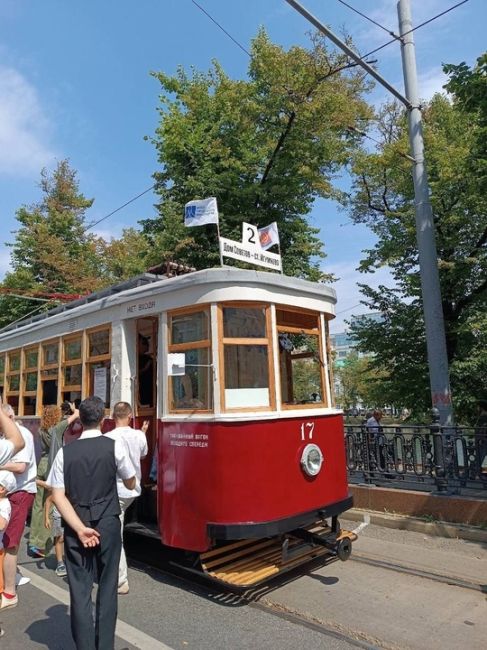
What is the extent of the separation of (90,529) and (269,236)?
508 centimetres

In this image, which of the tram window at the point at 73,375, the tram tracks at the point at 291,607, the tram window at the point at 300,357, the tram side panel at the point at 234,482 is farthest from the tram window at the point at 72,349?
the tram window at the point at 300,357

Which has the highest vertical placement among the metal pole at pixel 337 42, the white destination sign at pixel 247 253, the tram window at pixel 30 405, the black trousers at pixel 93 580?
the metal pole at pixel 337 42

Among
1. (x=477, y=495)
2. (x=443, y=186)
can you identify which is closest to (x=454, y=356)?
(x=443, y=186)

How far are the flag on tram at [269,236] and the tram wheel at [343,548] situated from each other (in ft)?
12.6

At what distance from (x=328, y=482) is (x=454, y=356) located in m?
8.51

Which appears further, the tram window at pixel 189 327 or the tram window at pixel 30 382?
the tram window at pixel 30 382

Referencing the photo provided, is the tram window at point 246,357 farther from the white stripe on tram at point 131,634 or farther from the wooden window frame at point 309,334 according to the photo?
the white stripe on tram at point 131,634

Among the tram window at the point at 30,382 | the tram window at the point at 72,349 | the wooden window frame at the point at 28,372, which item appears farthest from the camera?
the tram window at the point at 30,382

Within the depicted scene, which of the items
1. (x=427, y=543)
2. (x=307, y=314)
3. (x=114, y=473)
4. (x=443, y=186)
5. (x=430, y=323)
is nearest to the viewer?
(x=114, y=473)

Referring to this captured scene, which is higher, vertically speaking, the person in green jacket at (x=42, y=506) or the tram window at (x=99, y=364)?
the tram window at (x=99, y=364)

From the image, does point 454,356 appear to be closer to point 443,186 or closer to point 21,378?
point 443,186

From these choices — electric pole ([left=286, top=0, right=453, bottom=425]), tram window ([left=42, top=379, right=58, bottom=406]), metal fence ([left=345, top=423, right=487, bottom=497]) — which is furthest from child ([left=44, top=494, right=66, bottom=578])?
electric pole ([left=286, top=0, right=453, bottom=425])

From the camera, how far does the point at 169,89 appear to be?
51.3 feet

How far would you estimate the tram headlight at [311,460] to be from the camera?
17.6 feet
